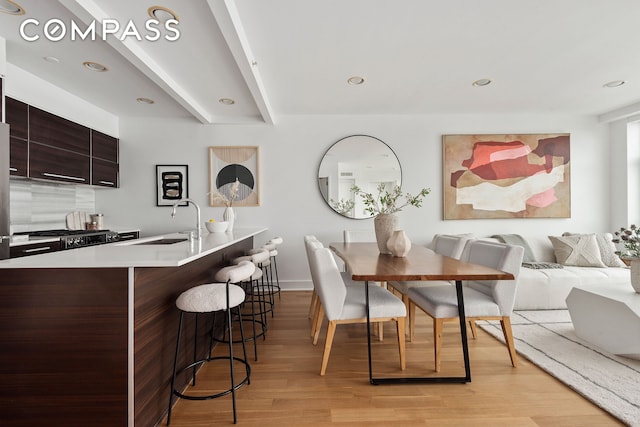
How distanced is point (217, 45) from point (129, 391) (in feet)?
8.11

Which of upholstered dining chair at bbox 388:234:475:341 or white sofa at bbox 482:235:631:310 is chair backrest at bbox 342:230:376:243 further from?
white sofa at bbox 482:235:631:310

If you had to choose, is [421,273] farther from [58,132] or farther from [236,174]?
[58,132]

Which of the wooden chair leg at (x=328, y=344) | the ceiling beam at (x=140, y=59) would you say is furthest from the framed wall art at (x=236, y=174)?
the wooden chair leg at (x=328, y=344)

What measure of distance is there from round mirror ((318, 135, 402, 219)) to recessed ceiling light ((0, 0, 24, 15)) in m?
3.17

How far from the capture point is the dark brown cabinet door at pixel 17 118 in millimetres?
2662

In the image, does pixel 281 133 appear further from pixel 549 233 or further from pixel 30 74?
pixel 549 233

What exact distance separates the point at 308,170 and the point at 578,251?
359 cm

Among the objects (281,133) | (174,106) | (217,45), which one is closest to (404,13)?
(217,45)

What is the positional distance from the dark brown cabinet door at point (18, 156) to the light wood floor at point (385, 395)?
2.46 meters

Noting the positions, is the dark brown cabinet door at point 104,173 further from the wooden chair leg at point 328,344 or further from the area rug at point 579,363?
the area rug at point 579,363

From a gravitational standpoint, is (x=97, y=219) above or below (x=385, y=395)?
above

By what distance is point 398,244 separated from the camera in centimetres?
247

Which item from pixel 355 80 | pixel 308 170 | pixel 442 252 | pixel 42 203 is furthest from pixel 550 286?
pixel 42 203

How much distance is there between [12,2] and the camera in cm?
201
